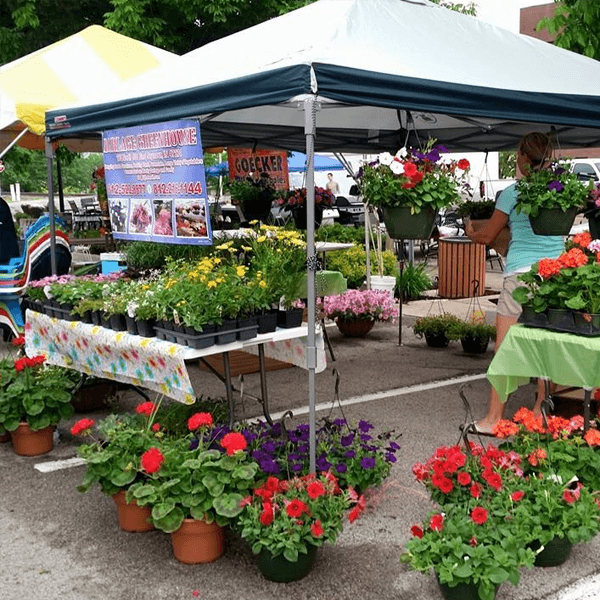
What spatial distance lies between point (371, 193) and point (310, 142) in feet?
3.01

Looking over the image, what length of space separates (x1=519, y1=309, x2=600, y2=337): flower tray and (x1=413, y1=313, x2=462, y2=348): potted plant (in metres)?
3.77

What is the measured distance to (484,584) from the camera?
120 inches

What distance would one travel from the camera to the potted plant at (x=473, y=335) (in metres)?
7.80

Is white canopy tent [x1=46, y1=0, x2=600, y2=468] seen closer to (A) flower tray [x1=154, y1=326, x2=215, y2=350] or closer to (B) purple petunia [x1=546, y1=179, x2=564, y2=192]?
(B) purple petunia [x1=546, y1=179, x2=564, y2=192]

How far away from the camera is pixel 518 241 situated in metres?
5.13

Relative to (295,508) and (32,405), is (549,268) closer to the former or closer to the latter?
(295,508)

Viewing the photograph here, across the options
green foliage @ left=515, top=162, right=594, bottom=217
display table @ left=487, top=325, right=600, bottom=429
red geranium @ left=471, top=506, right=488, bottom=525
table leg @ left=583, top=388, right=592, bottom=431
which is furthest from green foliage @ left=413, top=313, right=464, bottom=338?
red geranium @ left=471, top=506, right=488, bottom=525

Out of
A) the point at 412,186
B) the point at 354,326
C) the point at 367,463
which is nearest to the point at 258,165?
the point at 354,326

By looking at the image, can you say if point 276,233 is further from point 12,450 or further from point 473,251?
point 473,251

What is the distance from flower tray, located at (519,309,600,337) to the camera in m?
3.96

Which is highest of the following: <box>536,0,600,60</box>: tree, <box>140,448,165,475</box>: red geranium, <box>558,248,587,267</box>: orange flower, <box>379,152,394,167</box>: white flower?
<box>536,0,600,60</box>: tree

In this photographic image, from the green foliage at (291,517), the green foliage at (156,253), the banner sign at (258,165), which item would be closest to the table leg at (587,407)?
the green foliage at (291,517)

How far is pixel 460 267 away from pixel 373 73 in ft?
25.1

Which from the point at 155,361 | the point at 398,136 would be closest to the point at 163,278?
the point at 155,361
